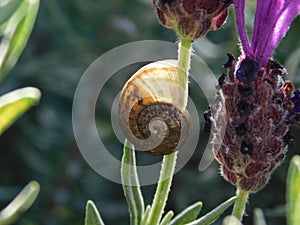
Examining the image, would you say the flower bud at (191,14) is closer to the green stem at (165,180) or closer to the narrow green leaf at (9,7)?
the green stem at (165,180)

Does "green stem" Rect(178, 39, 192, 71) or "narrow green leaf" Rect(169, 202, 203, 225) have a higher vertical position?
"green stem" Rect(178, 39, 192, 71)

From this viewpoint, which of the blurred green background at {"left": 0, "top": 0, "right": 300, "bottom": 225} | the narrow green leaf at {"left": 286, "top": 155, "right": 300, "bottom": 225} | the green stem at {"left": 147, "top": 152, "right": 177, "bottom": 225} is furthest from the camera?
the blurred green background at {"left": 0, "top": 0, "right": 300, "bottom": 225}

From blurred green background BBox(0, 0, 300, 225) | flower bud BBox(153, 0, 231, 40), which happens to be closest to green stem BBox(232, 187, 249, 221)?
flower bud BBox(153, 0, 231, 40)

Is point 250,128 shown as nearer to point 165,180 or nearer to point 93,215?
point 165,180

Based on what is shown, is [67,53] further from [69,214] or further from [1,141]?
[69,214]

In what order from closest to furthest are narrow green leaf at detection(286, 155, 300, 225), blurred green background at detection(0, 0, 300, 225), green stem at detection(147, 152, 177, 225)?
narrow green leaf at detection(286, 155, 300, 225) < green stem at detection(147, 152, 177, 225) < blurred green background at detection(0, 0, 300, 225)

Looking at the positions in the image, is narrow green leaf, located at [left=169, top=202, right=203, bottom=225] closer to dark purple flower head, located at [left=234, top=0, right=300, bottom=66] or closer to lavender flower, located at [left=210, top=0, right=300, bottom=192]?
lavender flower, located at [left=210, top=0, right=300, bottom=192]

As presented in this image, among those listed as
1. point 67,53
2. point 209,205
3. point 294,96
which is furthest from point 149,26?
point 294,96

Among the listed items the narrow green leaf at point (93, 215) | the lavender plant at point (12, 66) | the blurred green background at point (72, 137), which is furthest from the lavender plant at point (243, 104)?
the blurred green background at point (72, 137)
